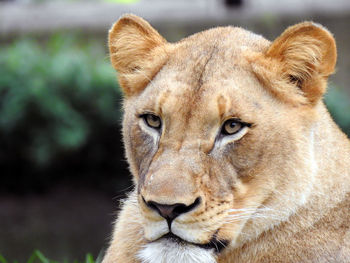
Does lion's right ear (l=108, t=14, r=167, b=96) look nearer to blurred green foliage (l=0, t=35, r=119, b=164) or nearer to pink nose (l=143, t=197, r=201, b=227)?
pink nose (l=143, t=197, r=201, b=227)

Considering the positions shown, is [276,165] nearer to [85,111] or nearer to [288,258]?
[288,258]

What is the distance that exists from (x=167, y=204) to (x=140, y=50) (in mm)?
1033

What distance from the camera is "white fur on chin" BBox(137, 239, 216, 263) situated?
2674 mm

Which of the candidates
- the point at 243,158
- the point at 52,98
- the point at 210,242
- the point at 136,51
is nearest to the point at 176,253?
the point at 210,242

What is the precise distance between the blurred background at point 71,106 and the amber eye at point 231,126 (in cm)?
407

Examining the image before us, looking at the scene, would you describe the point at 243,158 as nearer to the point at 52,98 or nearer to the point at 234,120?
the point at 234,120

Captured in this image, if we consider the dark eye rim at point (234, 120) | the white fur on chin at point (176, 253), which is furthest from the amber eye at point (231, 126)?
the white fur on chin at point (176, 253)

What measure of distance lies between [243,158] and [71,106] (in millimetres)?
4437

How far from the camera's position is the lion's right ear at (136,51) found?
3295 millimetres

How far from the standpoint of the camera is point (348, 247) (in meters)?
2.85

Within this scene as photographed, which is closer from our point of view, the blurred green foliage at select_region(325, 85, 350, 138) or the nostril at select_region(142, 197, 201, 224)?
the nostril at select_region(142, 197, 201, 224)

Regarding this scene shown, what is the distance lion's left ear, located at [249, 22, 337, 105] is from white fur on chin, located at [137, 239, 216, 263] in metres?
0.75

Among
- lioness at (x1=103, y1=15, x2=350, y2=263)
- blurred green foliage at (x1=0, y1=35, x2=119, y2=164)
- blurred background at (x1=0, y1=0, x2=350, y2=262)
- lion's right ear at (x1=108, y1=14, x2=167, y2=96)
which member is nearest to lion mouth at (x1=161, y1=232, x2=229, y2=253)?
lioness at (x1=103, y1=15, x2=350, y2=263)

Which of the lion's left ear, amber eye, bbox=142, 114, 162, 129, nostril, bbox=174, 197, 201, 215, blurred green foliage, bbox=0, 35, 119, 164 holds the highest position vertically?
the lion's left ear
